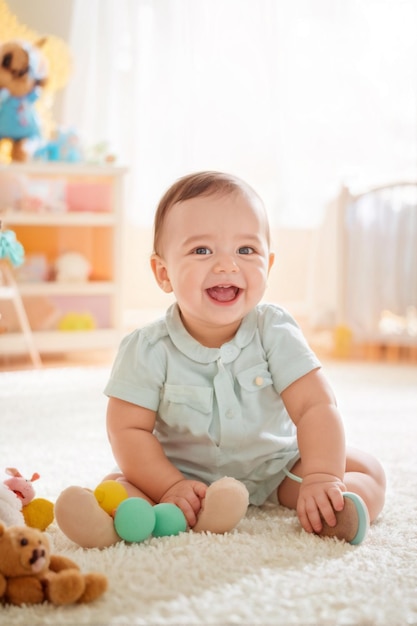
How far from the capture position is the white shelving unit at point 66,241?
259 centimetres

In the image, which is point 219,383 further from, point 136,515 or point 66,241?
point 66,241

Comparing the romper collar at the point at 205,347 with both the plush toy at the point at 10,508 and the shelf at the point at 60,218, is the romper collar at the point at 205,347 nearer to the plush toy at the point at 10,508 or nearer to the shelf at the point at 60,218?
the plush toy at the point at 10,508

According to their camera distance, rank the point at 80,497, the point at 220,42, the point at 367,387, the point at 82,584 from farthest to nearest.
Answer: the point at 220,42 → the point at 367,387 → the point at 80,497 → the point at 82,584

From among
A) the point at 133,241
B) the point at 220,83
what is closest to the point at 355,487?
the point at 133,241

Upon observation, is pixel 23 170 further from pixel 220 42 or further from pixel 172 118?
pixel 220 42

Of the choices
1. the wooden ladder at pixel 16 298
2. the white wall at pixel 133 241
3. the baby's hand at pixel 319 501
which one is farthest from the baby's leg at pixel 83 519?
the white wall at pixel 133 241

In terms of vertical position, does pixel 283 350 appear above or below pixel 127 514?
above

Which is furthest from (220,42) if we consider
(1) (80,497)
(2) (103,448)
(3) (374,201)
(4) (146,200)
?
(1) (80,497)

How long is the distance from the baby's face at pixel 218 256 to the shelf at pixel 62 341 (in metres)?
1.63

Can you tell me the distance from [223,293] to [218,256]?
1.9 inches

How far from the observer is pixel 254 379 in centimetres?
101

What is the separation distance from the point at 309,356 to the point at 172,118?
2.57 metres

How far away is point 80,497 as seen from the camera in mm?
823

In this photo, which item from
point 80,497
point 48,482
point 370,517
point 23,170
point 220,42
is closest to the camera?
point 80,497
